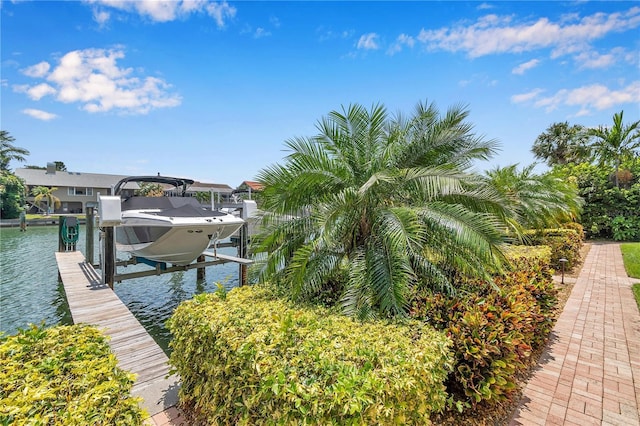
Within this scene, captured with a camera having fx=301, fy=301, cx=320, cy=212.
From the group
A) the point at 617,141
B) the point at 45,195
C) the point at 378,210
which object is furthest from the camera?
the point at 45,195

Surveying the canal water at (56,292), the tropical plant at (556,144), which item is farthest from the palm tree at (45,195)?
the tropical plant at (556,144)

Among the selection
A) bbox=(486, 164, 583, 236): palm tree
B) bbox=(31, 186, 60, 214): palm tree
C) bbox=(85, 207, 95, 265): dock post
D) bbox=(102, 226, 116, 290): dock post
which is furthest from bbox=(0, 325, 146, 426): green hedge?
bbox=(31, 186, 60, 214): palm tree

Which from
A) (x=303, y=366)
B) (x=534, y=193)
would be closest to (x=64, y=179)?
(x=534, y=193)

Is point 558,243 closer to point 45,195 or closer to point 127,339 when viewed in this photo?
point 127,339

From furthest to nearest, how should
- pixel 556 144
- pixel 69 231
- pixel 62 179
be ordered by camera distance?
pixel 62 179 < pixel 556 144 < pixel 69 231

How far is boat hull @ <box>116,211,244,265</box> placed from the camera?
7.41 metres

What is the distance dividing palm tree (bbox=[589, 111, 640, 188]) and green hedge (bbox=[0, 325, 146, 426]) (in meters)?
24.8

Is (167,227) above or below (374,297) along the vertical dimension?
above

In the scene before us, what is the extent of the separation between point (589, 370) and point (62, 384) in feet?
18.7

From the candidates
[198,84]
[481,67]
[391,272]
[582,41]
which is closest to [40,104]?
[198,84]

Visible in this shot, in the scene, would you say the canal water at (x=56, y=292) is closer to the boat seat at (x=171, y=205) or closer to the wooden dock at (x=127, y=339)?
the wooden dock at (x=127, y=339)

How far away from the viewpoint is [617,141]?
733 inches

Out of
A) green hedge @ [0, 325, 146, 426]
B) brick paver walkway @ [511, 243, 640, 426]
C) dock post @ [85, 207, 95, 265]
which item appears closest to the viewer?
green hedge @ [0, 325, 146, 426]

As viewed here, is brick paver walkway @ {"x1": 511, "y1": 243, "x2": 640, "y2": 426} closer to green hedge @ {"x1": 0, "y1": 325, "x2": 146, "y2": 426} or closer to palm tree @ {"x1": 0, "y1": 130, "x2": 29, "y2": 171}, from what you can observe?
green hedge @ {"x1": 0, "y1": 325, "x2": 146, "y2": 426}
